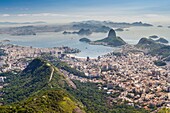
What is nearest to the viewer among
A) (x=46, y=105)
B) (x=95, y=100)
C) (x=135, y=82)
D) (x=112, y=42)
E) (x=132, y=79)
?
(x=46, y=105)

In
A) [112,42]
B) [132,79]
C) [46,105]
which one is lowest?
[112,42]

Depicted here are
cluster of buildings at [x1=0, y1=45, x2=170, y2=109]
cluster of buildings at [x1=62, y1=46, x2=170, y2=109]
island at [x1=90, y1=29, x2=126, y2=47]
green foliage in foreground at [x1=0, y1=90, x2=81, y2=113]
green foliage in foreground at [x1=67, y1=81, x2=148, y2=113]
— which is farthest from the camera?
island at [x1=90, y1=29, x2=126, y2=47]

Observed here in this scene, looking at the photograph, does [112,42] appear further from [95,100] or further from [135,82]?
[95,100]

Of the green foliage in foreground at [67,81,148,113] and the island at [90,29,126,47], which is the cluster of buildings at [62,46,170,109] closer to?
the green foliage in foreground at [67,81,148,113]

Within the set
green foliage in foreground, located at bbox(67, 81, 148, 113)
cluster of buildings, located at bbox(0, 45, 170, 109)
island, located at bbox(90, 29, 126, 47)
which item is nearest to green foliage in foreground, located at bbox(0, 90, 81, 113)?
green foliage in foreground, located at bbox(67, 81, 148, 113)

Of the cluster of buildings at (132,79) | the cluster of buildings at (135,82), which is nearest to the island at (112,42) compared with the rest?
the cluster of buildings at (132,79)

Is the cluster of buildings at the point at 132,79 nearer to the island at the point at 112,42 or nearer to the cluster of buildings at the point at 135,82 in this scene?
the cluster of buildings at the point at 135,82

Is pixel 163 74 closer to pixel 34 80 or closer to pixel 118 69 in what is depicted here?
pixel 118 69

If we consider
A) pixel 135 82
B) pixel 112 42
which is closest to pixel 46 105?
pixel 135 82

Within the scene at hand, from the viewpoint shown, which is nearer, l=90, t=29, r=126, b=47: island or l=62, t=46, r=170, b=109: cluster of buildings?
l=62, t=46, r=170, b=109: cluster of buildings

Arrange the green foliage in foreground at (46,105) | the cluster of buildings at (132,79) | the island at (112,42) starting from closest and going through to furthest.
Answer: the green foliage in foreground at (46,105)
the cluster of buildings at (132,79)
the island at (112,42)

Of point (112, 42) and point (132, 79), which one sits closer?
point (132, 79)
